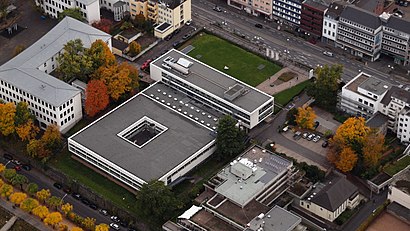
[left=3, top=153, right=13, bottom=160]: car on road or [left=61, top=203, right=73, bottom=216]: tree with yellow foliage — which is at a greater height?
[left=61, top=203, right=73, bottom=216]: tree with yellow foliage

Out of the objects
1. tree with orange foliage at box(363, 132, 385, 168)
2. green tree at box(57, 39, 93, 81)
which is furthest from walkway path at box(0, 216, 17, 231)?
tree with orange foliage at box(363, 132, 385, 168)

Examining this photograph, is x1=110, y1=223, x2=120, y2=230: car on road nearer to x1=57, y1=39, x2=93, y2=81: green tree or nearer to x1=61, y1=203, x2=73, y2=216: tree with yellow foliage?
x1=61, y1=203, x2=73, y2=216: tree with yellow foliage

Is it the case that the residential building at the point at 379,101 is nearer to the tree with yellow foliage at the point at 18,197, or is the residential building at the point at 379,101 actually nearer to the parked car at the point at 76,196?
the parked car at the point at 76,196

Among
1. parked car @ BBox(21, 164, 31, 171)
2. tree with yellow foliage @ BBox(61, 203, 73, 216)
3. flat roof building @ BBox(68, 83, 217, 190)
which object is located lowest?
parked car @ BBox(21, 164, 31, 171)

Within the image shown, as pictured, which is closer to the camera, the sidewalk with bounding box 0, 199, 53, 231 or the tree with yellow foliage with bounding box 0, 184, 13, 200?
the sidewalk with bounding box 0, 199, 53, 231

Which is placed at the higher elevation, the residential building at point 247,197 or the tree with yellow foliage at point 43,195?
the residential building at point 247,197

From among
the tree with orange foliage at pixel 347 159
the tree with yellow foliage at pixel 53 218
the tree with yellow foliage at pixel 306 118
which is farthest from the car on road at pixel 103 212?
the tree with orange foliage at pixel 347 159
